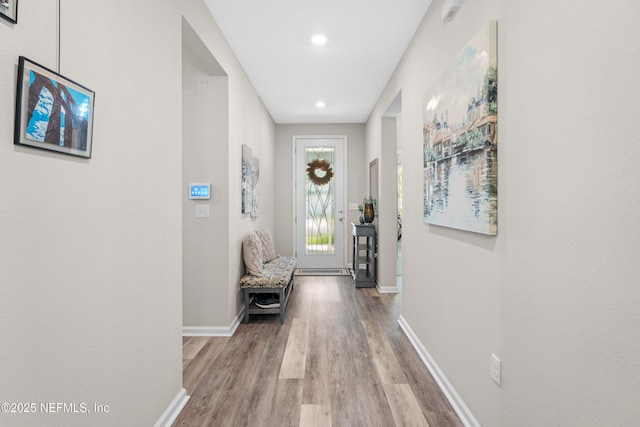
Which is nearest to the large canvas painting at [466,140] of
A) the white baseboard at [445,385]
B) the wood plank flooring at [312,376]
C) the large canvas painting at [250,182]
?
the white baseboard at [445,385]

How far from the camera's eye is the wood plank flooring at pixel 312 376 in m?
1.95

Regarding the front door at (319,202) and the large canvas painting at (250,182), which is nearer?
the large canvas painting at (250,182)

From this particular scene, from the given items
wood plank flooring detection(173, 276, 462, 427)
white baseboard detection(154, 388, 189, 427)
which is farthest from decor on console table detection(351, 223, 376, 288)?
white baseboard detection(154, 388, 189, 427)

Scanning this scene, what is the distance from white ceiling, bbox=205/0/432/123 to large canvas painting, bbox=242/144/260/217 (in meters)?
0.91

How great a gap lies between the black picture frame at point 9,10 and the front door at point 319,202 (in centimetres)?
539

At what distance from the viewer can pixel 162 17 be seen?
1.82 metres

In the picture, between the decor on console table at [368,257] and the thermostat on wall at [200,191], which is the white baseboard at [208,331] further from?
the decor on console table at [368,257]

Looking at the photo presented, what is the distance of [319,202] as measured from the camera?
6.35m

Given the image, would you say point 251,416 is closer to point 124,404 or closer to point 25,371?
point 124,404

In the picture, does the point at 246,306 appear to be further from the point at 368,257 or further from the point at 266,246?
the point at 368,257

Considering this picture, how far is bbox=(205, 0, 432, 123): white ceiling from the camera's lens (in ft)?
8.37

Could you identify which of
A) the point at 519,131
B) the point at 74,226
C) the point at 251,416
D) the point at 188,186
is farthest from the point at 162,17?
the point at 251,416

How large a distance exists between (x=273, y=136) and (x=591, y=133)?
5.41 m

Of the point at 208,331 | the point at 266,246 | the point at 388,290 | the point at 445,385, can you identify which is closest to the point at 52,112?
the point at 445,385
